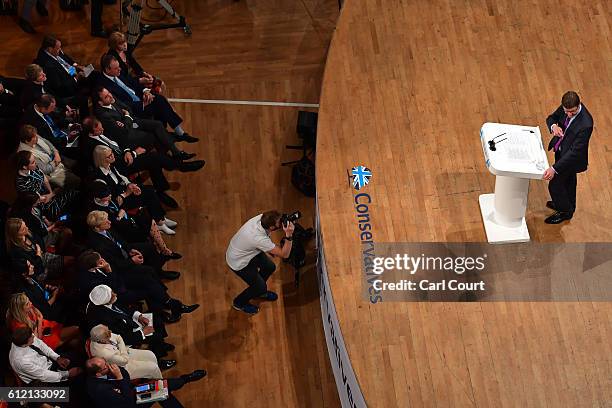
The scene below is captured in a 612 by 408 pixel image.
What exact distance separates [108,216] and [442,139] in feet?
7.84

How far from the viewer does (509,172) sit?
5172 mm

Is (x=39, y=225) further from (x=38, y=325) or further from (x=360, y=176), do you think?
(x=360, y=176)

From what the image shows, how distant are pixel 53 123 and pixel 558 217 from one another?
3.62 m

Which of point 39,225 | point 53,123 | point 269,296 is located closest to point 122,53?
point 53,123

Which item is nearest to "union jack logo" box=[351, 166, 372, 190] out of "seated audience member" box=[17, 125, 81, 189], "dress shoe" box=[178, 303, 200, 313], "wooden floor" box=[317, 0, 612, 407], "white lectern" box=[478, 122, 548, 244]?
"wooden floor" box=[317, 0, 612, 407]

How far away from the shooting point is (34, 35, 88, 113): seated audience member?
6.63 metres

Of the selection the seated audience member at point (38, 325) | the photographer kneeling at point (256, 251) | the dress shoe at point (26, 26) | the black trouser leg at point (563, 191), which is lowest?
the seated audience member at point (38, 325)

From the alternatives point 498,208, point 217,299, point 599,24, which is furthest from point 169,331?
point 599,24

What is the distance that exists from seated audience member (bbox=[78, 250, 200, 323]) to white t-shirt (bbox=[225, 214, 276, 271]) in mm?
553

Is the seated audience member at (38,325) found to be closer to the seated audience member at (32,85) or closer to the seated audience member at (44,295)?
the seated audience member at (44,295)

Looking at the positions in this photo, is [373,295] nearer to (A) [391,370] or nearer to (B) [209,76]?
(A) [391,370]

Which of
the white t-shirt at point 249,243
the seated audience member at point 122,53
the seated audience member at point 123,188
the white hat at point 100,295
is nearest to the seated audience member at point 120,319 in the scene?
the white hat at point 100,295

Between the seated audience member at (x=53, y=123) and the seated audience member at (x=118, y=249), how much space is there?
3.11ft

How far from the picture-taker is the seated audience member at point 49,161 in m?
5.97
